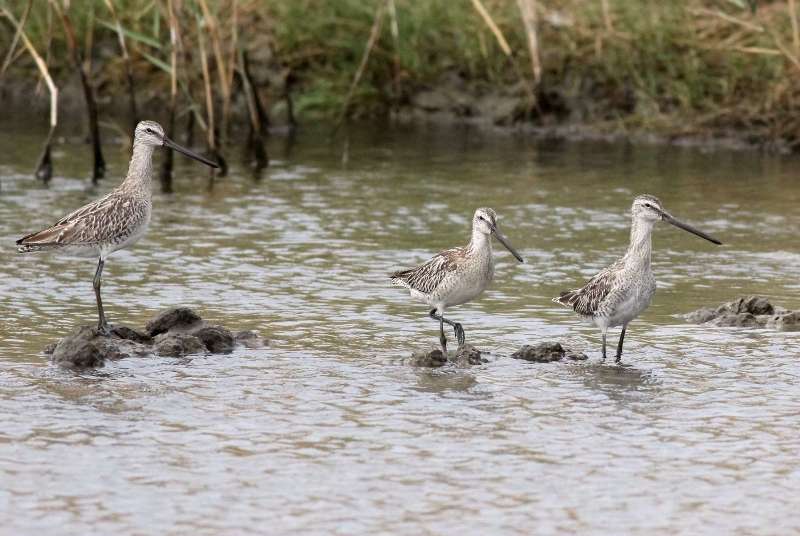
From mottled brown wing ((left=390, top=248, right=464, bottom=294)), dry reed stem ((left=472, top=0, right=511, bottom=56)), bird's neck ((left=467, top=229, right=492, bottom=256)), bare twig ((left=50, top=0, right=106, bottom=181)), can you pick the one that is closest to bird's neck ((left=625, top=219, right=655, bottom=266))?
bird's neck ((left=467, top=229, right=492, bottom=256))

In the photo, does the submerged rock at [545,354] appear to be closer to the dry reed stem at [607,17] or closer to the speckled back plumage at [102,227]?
the speckled back plumage at [102,227]

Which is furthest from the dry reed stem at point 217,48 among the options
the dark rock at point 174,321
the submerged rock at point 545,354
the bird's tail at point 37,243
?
the submerged rock at point 545,354

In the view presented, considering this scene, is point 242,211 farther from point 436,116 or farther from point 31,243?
point 436,116

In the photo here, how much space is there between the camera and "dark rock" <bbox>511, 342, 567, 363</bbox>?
9.88 meters

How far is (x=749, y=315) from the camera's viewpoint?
10.8 meters

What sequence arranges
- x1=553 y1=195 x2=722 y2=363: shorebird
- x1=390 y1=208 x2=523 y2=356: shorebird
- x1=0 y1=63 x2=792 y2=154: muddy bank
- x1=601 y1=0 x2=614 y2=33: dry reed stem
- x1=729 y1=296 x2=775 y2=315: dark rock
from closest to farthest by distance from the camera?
x1=553 y1=195 x2=722 y2=363: shorebird → x1=390 y1=208 x2=523 y2=356: shorebird → x1=729 y1=296 x2=775 y2=315: dark rock → x1=601 y1=0 x2=614 y2=33: dry reed stem → x1=0 y1=63 x2=792 y2=154: muddy bank

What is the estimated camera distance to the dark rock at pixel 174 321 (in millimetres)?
10164

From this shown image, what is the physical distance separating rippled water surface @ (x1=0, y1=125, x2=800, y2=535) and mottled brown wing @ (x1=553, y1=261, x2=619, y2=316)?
0.32m

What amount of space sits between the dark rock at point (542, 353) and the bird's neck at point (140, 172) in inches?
119

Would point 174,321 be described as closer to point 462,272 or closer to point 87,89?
point 462,272

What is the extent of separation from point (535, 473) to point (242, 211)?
27.6 feet

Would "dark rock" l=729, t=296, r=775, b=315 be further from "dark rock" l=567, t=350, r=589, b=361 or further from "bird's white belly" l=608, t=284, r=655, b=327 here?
"dark rock" l=567, t=350, r=589, b=361

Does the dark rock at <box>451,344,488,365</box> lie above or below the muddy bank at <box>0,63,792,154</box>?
below

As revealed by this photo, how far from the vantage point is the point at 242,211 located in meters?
15.5
